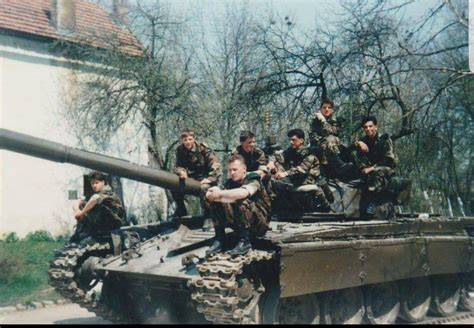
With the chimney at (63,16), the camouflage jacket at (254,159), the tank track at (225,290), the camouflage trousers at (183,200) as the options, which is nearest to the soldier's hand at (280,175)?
the camouflage jacket at (254,159)

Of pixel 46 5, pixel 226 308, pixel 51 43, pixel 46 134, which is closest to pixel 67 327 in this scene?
pixel 226 308

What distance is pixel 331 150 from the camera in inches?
389

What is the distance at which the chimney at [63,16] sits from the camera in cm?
1942

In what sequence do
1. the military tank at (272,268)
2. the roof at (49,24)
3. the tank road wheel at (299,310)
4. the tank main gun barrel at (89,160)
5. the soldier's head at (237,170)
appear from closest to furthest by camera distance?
1. the military tank at (272,268)
2. the tank main gun barrel at (89,160)
3. the soldier's head at (237,170)
4. the tank road wheel at (299,310)
5. the roof at (49,24)

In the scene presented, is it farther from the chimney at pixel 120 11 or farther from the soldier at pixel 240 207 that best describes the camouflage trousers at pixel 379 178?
the chimney at pixel 120 11

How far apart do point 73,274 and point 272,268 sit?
117 inches

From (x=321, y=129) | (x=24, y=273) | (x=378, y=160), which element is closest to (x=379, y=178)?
(x=378, y=160)

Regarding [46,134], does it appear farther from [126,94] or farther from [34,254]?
[34,254]

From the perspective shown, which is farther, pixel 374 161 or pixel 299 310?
pixel 374 161

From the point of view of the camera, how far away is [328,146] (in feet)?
32.3

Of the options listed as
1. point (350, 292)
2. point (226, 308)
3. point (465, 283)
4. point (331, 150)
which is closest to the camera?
point (226, 308)

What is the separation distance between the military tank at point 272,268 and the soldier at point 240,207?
0.52 ft

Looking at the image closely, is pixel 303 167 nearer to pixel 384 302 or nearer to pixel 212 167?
pixel 212 167

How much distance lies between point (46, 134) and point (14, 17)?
3483 mm
